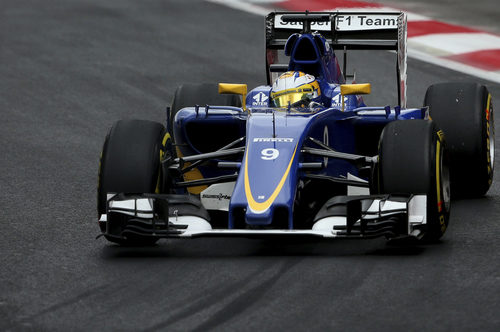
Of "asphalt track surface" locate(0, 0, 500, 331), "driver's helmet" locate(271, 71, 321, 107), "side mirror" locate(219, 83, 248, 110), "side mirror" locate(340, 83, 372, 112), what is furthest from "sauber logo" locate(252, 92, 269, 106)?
"asphalt track surface" locate(0, 0, 500, 331)

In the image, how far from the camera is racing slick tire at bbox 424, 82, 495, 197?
10.9 metres

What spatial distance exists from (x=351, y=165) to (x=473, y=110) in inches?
52.6

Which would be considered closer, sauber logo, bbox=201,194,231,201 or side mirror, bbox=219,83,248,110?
sauber logo, bbox=201,194,231,201

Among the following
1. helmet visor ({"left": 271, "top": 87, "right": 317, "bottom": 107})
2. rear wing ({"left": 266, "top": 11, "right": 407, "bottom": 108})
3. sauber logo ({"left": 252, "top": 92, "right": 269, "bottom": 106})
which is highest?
rear wing ({"left": 266, "top": 11, "right": 407, "bottom": 108})

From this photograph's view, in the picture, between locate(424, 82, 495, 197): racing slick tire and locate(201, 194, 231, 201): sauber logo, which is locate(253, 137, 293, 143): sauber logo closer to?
locate(201, 194, 231, 201): sauber logo

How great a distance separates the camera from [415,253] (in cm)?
883

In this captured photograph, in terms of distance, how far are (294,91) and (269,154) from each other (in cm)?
129

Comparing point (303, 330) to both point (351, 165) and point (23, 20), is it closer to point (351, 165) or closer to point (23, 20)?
point (351, 165)

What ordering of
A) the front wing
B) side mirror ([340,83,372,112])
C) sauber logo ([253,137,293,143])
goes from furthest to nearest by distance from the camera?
side mirror ([340,83,372,112])
sauber logo ([253,137,293,143])
the front wing

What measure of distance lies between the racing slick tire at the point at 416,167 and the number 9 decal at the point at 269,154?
702 mm

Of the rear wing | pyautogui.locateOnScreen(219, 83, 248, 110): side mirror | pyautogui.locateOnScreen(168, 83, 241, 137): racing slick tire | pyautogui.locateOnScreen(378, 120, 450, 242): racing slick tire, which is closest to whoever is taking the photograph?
pyautogui.locateOnScreen(378, 120, 450, 242): racing slick tire

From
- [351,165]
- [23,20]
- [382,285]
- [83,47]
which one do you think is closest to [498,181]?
[351,165]

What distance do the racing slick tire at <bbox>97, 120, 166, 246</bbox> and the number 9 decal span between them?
0.81m

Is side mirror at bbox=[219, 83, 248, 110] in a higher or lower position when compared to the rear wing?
lower
